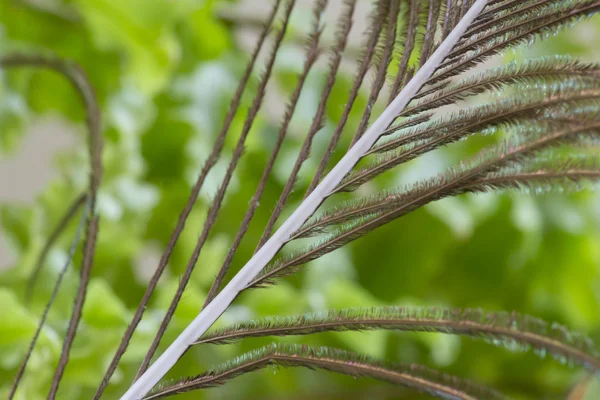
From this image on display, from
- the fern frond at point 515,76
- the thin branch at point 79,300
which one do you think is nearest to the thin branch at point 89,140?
the thin branch at point 79,300

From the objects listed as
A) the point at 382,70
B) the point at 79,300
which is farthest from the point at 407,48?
the point at 79,300

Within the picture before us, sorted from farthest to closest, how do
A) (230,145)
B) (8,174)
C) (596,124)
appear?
(8,174)
(230,145)
(596,124)

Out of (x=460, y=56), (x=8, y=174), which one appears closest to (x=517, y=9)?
(x=460, y=56)

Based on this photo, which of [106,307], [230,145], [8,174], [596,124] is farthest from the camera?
[8,174]

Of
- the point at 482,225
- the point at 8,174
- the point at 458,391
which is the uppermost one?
the point at 8,174

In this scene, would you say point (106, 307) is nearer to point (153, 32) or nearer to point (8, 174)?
point (153, 32)

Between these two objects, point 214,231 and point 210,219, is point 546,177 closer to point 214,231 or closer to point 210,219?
point 210,219
